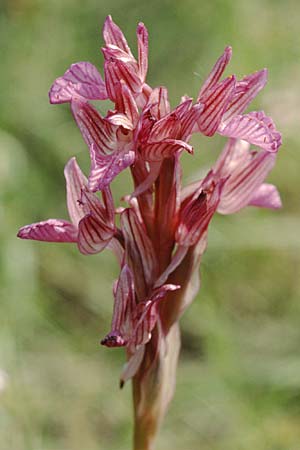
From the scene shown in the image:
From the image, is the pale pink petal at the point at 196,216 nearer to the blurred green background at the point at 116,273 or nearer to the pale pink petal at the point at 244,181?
the pale pink petal at the point at 244,181

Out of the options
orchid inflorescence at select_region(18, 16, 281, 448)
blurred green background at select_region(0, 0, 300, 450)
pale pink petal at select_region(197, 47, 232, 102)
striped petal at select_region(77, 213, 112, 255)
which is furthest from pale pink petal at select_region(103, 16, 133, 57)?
blurred green background at select_region(0, 0, 300, 450)

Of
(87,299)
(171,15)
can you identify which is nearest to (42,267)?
(87,299)

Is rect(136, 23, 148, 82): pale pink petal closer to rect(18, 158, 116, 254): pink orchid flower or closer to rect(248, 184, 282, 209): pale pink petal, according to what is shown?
rect(18, 158, 116, 254): pink orchid flower

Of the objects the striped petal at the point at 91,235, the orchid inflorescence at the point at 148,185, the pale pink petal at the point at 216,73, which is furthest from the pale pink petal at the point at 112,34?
the striped petal at the point at 91,235

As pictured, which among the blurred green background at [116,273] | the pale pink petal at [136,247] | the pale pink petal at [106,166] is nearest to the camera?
the pale pink petal at [106,166]

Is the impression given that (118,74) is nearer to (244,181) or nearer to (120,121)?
(120,121)

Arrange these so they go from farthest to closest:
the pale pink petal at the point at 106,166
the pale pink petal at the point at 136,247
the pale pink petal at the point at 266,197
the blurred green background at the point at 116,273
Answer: the blurred green background at the point at 116,273, the pale pink petal at the point at 266,197, the pale pink petal at the point at 136,247, the pale pink petal at the point at 106,166

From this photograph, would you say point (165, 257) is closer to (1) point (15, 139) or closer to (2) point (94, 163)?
(2) point (94, 163)
